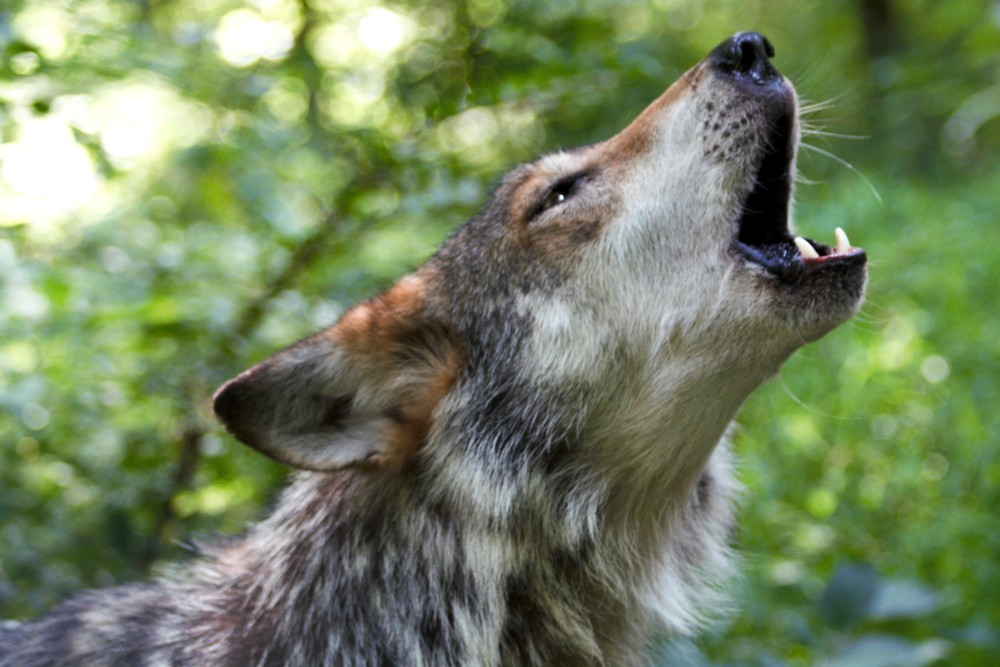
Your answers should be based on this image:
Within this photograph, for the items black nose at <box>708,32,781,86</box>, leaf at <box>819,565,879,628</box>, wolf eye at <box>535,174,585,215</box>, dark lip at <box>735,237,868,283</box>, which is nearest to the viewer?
dark lip at <box>735,237,868,283</box>

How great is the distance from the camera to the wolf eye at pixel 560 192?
296cm

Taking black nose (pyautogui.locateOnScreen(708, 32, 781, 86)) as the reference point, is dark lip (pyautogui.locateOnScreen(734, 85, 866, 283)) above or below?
below

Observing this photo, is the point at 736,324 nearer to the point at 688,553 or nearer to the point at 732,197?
the point at 732,197

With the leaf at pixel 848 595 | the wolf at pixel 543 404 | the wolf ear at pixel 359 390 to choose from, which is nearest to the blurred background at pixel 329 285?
the leaf at pixel 848 595

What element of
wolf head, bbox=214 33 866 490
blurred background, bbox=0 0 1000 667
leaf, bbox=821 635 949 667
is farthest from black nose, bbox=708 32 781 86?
leaf, bbox=821 635 949 667

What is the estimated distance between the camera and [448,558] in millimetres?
2730

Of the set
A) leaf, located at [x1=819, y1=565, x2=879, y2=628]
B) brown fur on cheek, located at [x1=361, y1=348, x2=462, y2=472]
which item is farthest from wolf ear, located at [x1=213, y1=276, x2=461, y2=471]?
leaf, located at [x1=819, y1=565, x2=879, y2=628]

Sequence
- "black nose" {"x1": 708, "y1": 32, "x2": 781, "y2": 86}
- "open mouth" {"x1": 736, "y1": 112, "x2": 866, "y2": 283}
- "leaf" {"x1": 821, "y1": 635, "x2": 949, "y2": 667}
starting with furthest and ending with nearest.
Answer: "leaf" {"x1": 821, "y1": 635, "x2": 949, "y2": 667} → "black nose" {"x1": 708, "y1": 32, "x2": 781, "y2": 86} → "open mouth" {"x1": 736, "y1": 112, "x2": 866, "y2": 283}

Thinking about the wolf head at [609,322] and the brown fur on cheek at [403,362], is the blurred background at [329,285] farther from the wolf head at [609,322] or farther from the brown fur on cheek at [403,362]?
the brown fur on cheek at [403,362]

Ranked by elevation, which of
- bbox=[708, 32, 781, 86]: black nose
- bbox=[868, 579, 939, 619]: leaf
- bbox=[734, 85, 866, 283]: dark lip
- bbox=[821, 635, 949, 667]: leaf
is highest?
bbox=[708, 32, 781, 86]: black nose

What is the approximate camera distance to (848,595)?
3260mm

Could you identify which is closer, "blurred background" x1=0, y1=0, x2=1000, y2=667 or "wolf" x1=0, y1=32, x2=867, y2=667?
"wolf" x1=0, y1=32, x2=867, y2=667

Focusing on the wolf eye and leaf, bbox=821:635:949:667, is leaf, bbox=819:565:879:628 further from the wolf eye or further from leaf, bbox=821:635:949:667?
the wolf eye

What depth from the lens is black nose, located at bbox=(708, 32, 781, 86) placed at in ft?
9.36
